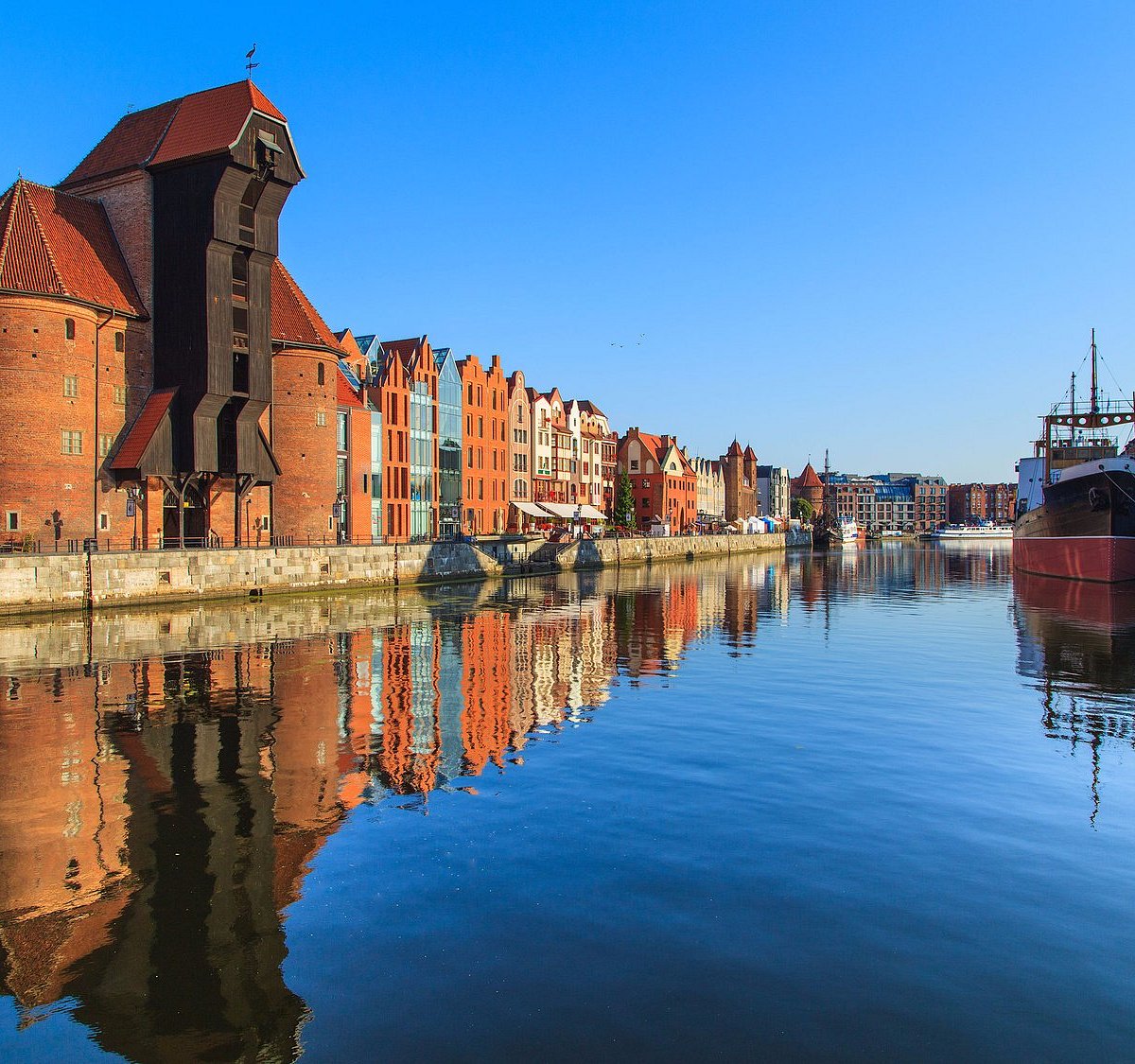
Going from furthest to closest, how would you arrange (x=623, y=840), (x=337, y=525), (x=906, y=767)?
(x=337, y=525) < (x=906, y=767) < (x=623, y=840)

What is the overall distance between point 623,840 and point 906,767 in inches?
237

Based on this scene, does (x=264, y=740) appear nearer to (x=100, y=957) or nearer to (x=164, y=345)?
(x=100, y=957)

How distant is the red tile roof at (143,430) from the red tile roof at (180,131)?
1282cm

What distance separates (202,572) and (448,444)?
4330 centimetres

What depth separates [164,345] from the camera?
4909 cm

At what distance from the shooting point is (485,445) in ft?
308

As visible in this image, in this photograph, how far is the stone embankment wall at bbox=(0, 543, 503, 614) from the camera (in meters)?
38.3

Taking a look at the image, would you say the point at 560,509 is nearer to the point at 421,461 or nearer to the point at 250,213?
the point at 421,461

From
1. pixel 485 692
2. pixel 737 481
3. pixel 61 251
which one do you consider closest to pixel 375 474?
pixel 61 251

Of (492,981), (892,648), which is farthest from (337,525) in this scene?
(492,981)

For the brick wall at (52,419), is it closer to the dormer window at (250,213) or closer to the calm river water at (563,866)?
the dormer window at (250,213)

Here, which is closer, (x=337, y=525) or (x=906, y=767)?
(x=906, y=767)

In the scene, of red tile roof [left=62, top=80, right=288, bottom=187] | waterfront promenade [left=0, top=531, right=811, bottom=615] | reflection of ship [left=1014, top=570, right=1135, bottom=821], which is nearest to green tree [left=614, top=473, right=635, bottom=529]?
waterfront promenade [left=0, top=531, right=811, bottom=615]

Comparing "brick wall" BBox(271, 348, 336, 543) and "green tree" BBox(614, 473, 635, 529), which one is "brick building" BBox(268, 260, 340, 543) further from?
"green tree" BBox(614, 473, 635, 529)
